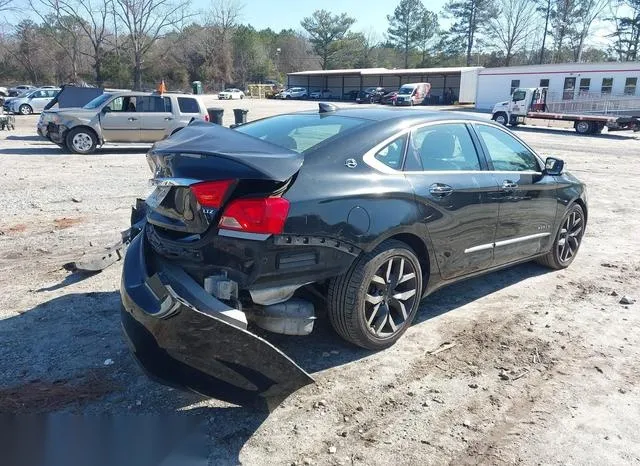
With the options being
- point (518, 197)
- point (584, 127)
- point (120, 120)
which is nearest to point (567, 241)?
point (518, 197)

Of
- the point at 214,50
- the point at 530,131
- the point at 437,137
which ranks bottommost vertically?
the point at 530,131

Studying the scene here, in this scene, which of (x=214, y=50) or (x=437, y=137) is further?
(x=214, y=50)

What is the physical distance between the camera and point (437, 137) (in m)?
4.32

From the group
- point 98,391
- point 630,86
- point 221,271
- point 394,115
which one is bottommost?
point 98,391

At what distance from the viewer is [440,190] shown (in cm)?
401

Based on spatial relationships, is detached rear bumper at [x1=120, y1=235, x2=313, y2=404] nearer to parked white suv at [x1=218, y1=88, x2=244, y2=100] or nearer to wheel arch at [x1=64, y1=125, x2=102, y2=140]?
wheel arch at [x1=64, y1=125, x2=102, y2=140]

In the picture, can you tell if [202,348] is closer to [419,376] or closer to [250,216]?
[250,216]

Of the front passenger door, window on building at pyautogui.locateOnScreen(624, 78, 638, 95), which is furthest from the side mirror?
window on building at pyautogui.locateOnScreen(624, 78, 638, 95)

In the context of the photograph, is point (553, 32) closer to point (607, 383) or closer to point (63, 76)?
point (63, 76)

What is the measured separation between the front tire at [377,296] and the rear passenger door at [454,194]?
0.35m

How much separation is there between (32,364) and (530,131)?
1240 inches

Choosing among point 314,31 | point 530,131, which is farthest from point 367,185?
point 314,31

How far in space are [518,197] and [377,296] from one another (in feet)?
6.37

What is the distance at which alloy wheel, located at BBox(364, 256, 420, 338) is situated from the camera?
3697 mm
